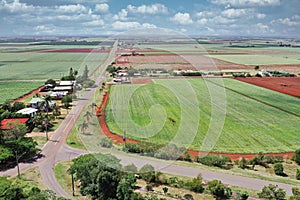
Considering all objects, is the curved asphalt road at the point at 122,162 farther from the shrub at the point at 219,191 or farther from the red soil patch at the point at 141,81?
the red soil patch at the point at 141,81

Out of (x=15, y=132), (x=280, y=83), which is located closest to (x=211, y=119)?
(x=15, y=132)

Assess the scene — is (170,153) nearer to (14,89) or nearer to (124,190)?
(124,190)

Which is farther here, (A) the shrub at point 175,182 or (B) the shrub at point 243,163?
(B) the shrub at point 243,163

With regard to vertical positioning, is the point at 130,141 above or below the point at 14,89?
below

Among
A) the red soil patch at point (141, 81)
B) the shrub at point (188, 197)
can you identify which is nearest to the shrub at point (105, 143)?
the shrub at point (188, 197)

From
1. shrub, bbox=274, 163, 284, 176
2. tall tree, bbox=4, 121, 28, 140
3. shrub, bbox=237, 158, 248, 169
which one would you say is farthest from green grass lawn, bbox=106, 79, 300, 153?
tall tree, bbox=4, 121, 28, 140

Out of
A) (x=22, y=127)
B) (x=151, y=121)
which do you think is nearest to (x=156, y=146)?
(x=151, y=121)

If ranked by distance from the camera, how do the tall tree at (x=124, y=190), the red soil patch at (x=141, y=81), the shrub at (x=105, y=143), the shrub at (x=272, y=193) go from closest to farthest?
the tall tree at (x=124, y=190) → the shrub at (x=272, y=193) → the shrub at (x=105, y=143) → the red soil patch at (x=141, y=81)
